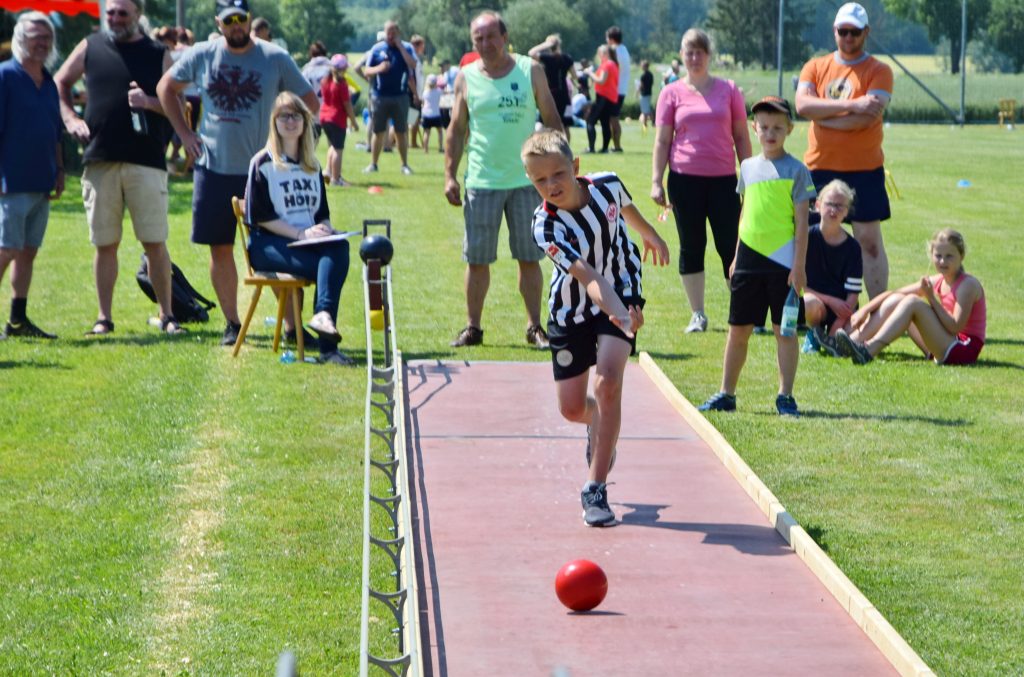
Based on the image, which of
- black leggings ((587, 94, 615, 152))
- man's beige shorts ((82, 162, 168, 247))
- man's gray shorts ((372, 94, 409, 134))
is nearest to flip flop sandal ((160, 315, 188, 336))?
man's beige shorts ((82, 162, 168, 247))

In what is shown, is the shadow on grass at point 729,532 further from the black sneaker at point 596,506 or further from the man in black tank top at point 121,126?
the man in black tank top at point 121,126

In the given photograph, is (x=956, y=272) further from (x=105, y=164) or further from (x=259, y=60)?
(x=105, y=164)

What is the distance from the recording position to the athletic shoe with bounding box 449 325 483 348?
1084cm

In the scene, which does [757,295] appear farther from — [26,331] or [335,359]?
[26,331]

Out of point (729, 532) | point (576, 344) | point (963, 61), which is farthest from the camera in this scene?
point (963, 61)

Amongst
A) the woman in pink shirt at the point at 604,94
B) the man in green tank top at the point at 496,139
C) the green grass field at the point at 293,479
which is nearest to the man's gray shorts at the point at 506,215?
the man in green tank top at the point at 496,139

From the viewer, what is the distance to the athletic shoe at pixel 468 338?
10.8 m

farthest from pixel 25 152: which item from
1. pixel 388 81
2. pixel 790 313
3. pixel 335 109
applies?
pixel 388 81

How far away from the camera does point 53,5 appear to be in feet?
69.8

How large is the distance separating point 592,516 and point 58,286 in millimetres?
8368

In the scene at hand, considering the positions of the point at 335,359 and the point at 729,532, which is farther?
the point at 335,359

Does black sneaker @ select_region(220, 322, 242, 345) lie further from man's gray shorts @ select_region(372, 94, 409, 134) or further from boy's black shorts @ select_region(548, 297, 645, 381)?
man's gray shorts @ select_region(372, 94, 409, 134)

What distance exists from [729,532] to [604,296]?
3.86 ft

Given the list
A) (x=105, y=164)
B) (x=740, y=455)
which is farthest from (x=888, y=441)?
(x=105, y=164)
